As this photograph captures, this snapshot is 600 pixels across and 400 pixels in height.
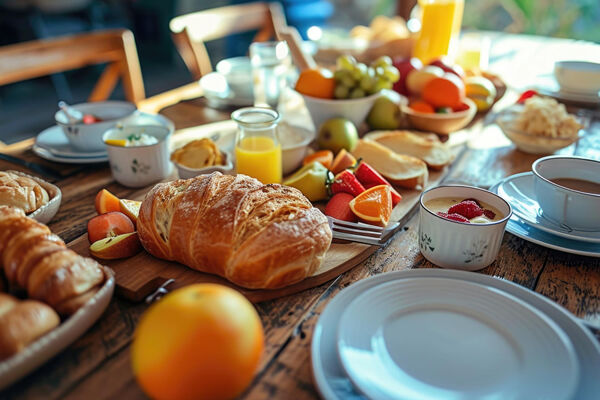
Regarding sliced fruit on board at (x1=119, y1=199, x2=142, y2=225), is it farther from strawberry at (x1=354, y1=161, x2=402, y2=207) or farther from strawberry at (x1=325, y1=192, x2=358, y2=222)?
strawberry at (x1=354, y1=161, x2=402, y2=207)

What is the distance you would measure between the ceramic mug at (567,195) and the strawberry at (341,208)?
39cm

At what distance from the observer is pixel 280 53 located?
73.0 inches

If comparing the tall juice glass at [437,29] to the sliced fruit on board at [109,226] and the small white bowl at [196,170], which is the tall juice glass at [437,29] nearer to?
the small white bowl at [196,170]

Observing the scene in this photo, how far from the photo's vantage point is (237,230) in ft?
2.78

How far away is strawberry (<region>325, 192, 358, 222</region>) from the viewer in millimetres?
1059

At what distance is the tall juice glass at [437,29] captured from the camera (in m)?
2.03

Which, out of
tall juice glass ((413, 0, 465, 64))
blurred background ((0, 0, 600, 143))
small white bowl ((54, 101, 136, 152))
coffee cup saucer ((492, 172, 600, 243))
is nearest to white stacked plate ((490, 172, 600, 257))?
coffee cup saucer ((492, 172, 600, 243))

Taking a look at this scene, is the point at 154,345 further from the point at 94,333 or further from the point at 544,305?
the point at 544,305

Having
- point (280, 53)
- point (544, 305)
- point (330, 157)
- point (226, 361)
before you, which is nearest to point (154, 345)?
point (226, 361)

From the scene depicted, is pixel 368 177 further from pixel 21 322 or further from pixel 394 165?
pixel 21 322

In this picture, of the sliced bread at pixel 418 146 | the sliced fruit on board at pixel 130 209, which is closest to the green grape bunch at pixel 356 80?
the sliced bread at pixel 418 146

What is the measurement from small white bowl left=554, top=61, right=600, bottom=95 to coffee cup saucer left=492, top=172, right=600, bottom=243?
832 millimetres

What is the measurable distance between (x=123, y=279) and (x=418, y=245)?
59 cm

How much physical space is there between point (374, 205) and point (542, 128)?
2.36ft
